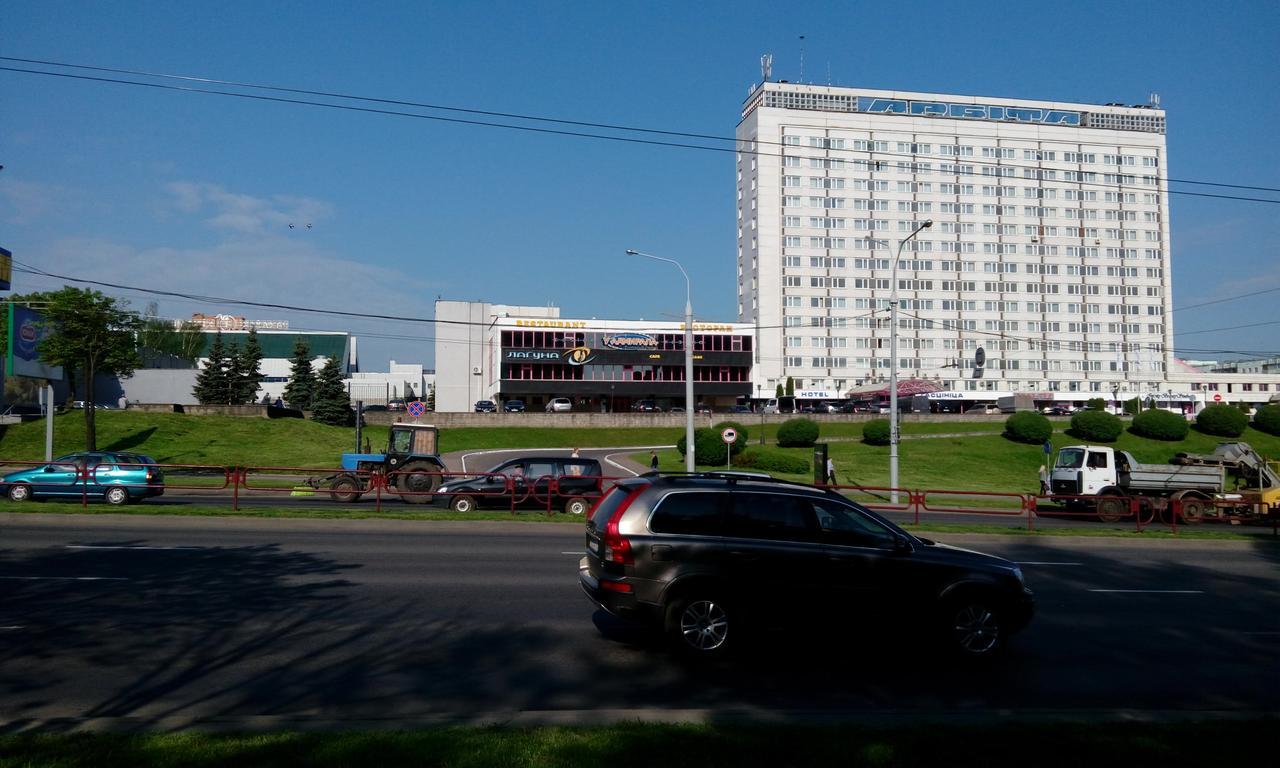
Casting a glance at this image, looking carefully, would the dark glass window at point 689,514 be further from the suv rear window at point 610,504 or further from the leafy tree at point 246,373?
the leafy tree at point 246,373

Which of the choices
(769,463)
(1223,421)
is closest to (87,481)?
(769,463)

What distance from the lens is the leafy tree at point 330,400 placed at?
79125mm

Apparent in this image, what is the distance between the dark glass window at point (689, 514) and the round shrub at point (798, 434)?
5035 cm

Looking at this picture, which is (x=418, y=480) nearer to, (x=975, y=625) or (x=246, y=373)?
(x=975, y=625)

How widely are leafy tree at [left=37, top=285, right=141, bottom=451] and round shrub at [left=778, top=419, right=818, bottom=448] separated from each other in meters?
40.1

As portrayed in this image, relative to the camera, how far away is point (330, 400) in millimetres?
80125

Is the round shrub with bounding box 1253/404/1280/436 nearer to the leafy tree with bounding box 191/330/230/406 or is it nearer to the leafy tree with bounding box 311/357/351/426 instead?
the leafy tree with bounding box 311/357/351/426

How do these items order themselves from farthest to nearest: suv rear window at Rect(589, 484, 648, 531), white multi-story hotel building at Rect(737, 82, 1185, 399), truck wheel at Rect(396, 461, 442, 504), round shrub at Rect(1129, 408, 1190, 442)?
white multi-story hotel building at Rect(737, 82, 1185, 399) < round shrub at Rect(1129, 408, 1190, 442) < truck wheel at Rect(396, 461, 442, 504) < suv rear window at Rect(589, 484, 648, 531)

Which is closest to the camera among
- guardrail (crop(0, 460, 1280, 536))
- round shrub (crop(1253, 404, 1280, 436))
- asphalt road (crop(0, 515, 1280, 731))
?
asphalt road (crop(0, 515, 1280, 731))

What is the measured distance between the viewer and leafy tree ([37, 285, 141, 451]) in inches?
1806

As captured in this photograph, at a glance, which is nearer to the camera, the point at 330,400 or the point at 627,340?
the point at 330,400

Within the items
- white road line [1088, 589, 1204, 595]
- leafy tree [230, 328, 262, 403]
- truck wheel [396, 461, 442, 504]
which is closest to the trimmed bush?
truck wheel [396, 461, 442, 504]

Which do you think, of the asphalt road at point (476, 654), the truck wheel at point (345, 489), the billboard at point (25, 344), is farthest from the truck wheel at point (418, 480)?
the billboard at point (25, 344)

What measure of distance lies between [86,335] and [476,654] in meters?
46.7
